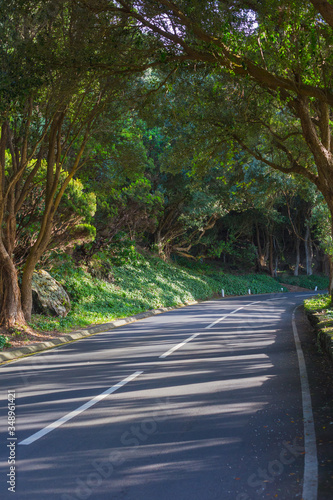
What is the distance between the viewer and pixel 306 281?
54.8m

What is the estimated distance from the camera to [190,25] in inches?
400

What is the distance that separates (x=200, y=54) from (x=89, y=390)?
760 cm

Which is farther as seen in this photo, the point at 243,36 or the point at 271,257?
the point at 271,257

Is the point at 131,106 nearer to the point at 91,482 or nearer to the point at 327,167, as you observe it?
the point at 327,167

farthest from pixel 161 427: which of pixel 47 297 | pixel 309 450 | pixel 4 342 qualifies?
pixel 47 297

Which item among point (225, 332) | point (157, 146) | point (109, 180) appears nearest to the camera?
point (225, 332)

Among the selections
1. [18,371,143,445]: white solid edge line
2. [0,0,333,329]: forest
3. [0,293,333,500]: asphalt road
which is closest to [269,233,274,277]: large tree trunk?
[0,0,333,329]: forest

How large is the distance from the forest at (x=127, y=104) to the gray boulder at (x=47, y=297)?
0.84 metres

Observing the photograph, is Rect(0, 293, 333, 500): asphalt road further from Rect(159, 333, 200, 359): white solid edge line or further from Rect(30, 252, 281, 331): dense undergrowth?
Rect(30, 252, 281, 331): dense undergrowth

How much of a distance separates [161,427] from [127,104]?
11246mm

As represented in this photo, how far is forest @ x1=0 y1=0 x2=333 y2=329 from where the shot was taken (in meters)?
11.0

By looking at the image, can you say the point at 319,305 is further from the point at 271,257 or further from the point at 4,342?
the point at 271,257

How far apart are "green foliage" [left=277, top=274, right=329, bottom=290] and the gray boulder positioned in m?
39.4

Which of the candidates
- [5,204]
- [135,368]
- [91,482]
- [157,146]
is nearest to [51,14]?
[5,204]
